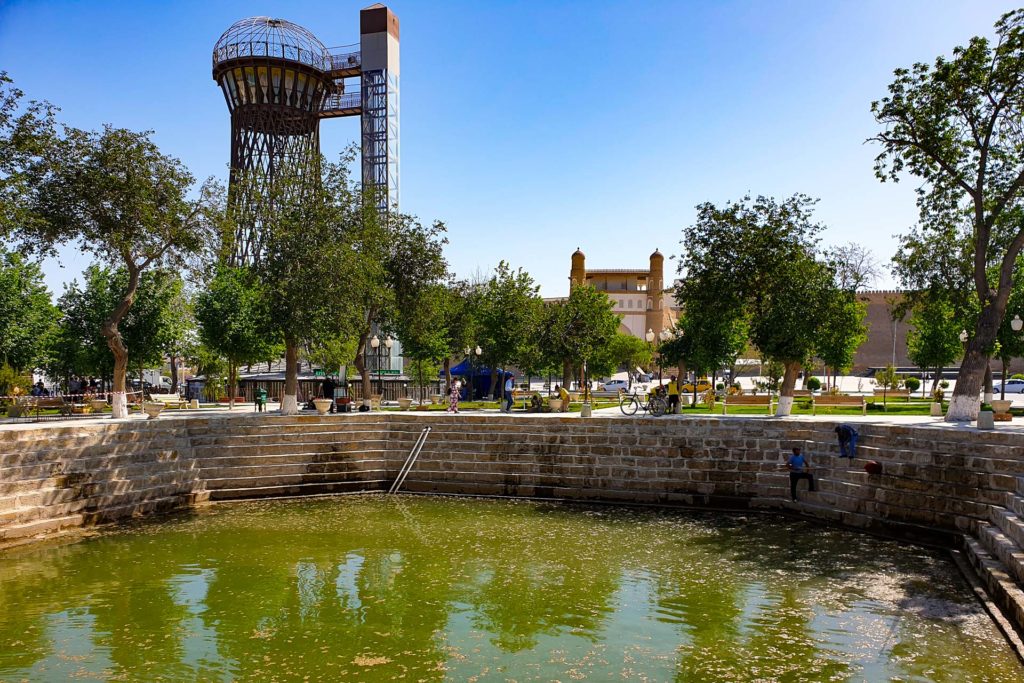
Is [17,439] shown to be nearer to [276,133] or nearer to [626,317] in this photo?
[276,133]

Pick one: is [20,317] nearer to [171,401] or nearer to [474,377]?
[171,401]

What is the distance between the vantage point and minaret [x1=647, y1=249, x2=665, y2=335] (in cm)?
8250

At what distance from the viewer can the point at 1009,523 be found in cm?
1258

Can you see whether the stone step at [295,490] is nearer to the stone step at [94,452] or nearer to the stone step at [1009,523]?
the stone step at [94,452]

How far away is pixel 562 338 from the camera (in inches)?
1586

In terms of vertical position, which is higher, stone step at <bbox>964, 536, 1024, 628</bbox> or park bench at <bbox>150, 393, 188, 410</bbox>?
park bench at <bbox>150, 393, 188, 410</bbox>

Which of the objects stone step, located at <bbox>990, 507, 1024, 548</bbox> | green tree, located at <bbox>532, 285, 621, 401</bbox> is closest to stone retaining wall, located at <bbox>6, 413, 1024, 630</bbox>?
stone step, located at <bbox>990, 507, 1024, 548</bbox>

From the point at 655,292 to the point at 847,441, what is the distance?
65146 millimetres

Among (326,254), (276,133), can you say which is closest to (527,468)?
(326,254)

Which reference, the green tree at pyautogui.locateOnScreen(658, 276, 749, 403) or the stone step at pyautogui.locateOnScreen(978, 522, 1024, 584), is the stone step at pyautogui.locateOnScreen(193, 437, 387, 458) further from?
the stone step at pyautogui.locateOnScreen(978, 522, 1024, 584)

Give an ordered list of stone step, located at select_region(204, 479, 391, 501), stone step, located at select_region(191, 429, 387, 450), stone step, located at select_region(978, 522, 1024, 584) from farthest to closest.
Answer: stone step, located at select_region(191, 429, 387, 450) → stone step, located at select_region(204, 479, 391, 501) → stone step, located at select_region(978, 522, 1024, 584)

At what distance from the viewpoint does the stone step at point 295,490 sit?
2075 cm

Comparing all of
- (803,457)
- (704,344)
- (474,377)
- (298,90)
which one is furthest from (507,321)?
(298,90)

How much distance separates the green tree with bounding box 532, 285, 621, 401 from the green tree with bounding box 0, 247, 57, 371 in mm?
24197
